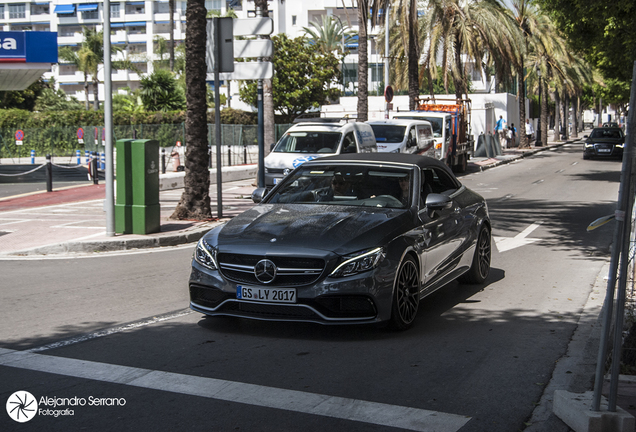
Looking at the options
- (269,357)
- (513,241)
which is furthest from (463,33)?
(269,357)

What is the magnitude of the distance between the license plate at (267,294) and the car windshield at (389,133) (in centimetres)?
1757

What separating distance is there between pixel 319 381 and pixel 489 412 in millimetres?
1201

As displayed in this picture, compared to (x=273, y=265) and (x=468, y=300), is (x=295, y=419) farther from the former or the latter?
(x=468, y=300)

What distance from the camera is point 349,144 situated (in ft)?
63.6

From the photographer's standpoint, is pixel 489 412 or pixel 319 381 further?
pixel 319 381

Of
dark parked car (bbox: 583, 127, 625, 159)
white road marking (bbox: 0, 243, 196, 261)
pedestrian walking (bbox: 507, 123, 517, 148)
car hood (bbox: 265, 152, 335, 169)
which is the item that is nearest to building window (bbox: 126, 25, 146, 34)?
pedestrian walking (bbox: 507, 123, 517, 148)

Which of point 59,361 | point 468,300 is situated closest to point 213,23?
point 468,300

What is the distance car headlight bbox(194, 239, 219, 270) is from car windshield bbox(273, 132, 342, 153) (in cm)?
1251

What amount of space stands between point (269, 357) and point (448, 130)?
23.9 m

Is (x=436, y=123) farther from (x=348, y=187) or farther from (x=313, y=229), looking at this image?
(x=313, y=229)

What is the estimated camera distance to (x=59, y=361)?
568 centimetres

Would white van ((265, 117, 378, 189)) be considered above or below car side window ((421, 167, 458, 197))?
above

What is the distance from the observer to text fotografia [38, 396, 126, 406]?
15.5ft

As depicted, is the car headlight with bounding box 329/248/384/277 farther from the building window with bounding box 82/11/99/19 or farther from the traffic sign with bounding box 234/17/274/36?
the building window with bounding box 82/11/99/19
